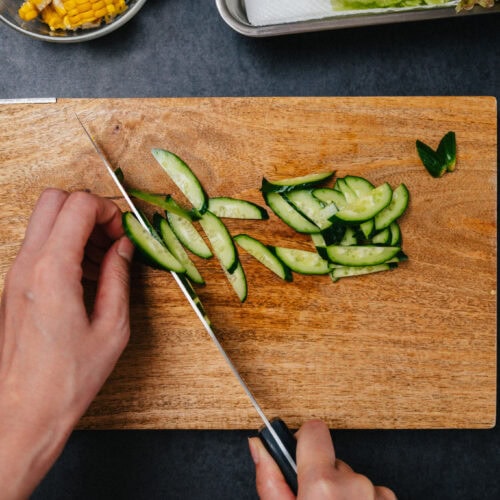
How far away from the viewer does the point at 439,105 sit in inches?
83.7

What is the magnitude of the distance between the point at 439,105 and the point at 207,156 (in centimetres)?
81

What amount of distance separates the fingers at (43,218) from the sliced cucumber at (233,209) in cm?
48

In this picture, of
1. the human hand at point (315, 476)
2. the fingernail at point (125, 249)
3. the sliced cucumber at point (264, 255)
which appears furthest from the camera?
the sliced cucumber at point (264, 255)

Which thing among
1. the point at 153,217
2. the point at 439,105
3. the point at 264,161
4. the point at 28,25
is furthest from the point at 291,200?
the point at 28,25

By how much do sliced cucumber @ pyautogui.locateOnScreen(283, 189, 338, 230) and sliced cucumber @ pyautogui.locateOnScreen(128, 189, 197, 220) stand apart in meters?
0.34

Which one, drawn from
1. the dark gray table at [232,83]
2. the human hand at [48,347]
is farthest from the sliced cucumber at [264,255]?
the dark gray table at [232,83]

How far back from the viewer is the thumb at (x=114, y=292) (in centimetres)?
183

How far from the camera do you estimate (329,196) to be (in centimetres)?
210

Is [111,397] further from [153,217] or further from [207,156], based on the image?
[207,156]

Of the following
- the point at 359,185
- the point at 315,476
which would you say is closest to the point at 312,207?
the point at 359,185

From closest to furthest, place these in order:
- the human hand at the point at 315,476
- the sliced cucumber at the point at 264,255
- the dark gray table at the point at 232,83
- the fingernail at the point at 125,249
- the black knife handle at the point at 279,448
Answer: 1. the human hand at the point at 315,476
2. the black knife handle at the point at 279,448
3. the fingernail at the point at 125,249
4. the sliced cucumber at the point at 264,255
5. the dark gray table at the point at 232,83

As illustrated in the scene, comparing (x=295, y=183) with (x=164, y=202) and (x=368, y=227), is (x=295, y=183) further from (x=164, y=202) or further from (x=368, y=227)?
(x=164, y=202)

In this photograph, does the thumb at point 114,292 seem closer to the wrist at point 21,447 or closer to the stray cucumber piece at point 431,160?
the wrist at point 21,447

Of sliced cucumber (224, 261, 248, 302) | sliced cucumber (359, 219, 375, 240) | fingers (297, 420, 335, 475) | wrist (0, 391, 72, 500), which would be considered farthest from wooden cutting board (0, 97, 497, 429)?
wrist (0, 391, 72, 500)
